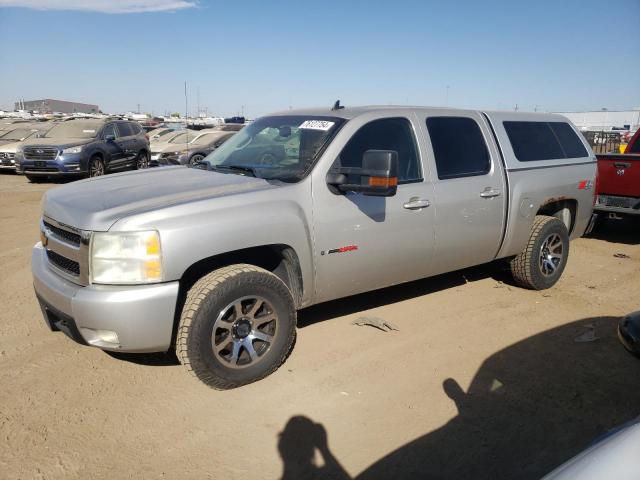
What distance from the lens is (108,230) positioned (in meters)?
3.07

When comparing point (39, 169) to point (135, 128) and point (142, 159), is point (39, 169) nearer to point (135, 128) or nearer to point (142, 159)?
point (142, 159)

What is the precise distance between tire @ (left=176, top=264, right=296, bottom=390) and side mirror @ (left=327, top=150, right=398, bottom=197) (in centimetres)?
86

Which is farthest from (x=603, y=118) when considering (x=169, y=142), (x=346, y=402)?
(x=346, y=402)

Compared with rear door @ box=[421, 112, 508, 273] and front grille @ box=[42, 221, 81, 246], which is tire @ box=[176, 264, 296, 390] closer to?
front grille @ box=[42, 221, 81, 246]

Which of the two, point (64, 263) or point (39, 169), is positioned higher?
point (64, 263)

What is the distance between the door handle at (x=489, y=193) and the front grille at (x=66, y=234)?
3.30m

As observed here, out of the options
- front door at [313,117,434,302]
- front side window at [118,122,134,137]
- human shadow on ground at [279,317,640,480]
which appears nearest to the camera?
human shadow on ground at [279,317,640,480]

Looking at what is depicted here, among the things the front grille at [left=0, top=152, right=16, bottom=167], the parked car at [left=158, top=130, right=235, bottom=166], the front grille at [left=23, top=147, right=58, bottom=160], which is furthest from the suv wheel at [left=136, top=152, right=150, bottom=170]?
the front grille at [left=0, top=152, right=16, bottom=167]

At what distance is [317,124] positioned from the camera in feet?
13.7

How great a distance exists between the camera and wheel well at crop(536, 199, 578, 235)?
572 cm

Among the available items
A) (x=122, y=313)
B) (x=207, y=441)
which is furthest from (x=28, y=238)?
(x=207, y=441)

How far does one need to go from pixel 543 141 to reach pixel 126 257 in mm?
4427

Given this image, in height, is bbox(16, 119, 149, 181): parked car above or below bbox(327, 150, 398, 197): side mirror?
→ below

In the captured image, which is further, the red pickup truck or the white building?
the white building
